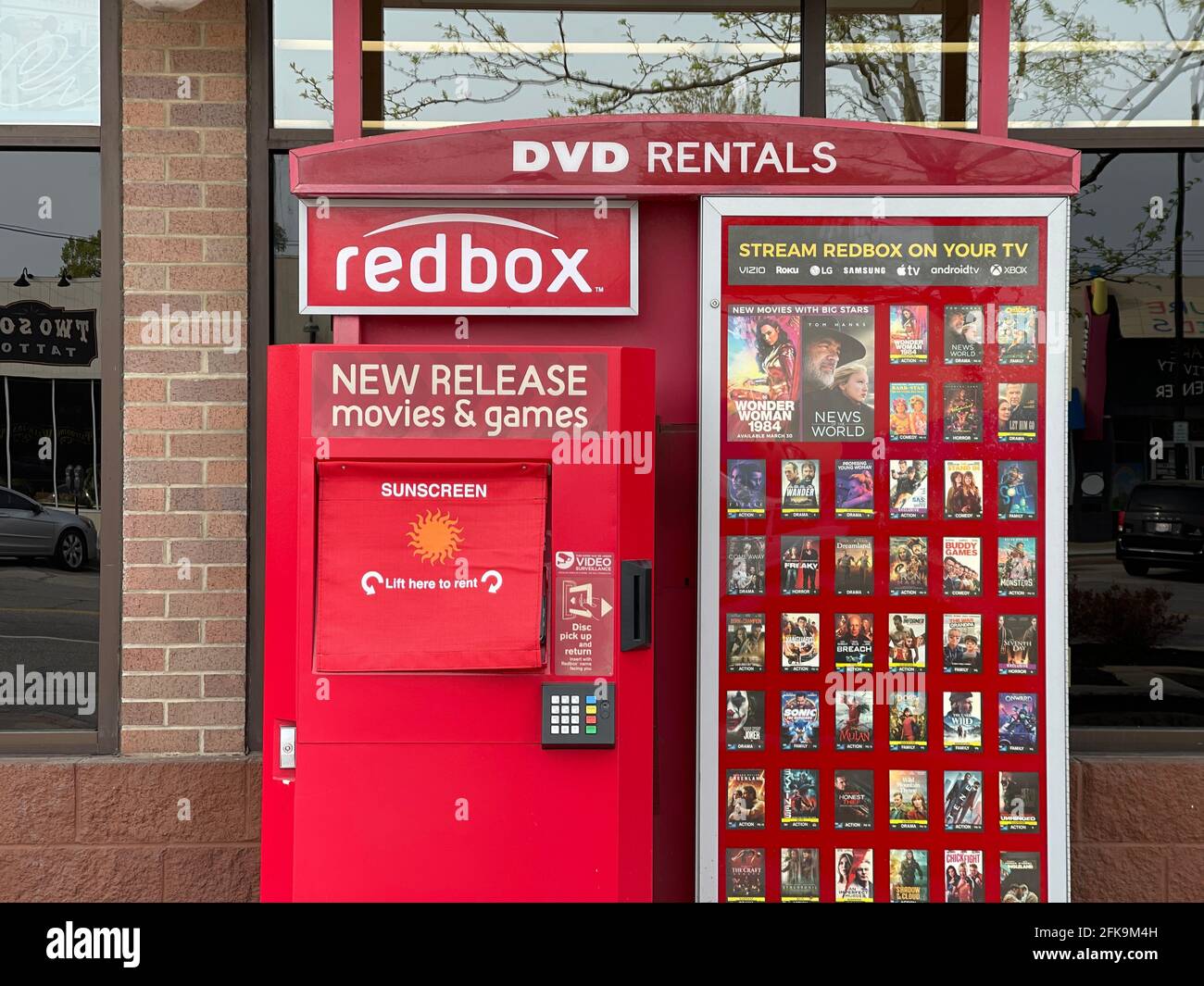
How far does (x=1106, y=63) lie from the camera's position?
449cm

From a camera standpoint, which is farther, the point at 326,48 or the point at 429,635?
the point at 326,48

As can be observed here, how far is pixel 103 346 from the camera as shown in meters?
4.39

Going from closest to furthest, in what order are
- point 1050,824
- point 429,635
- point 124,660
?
point 429,635, point 1050,824, point 124,660

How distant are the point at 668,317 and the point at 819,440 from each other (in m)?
0.67

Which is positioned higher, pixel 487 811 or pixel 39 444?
pixel 39 444

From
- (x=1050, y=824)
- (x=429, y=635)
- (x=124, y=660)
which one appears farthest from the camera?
(x=124, y=660)

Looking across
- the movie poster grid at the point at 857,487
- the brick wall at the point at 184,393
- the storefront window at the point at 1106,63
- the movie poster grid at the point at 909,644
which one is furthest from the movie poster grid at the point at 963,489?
the brick wall at the point at 184,393

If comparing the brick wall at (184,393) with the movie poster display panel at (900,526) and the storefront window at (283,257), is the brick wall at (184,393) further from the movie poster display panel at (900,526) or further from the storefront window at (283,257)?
the movie poster display panel at (900,526)

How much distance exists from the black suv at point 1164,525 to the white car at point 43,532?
441cm

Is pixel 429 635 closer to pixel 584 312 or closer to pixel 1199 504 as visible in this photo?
pixel 584 312

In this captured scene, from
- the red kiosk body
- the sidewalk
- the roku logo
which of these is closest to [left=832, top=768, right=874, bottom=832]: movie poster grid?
the red kiosk body

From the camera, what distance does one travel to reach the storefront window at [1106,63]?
448cm

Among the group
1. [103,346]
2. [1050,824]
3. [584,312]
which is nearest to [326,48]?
[103,346]

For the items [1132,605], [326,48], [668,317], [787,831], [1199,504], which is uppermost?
[326,48]
